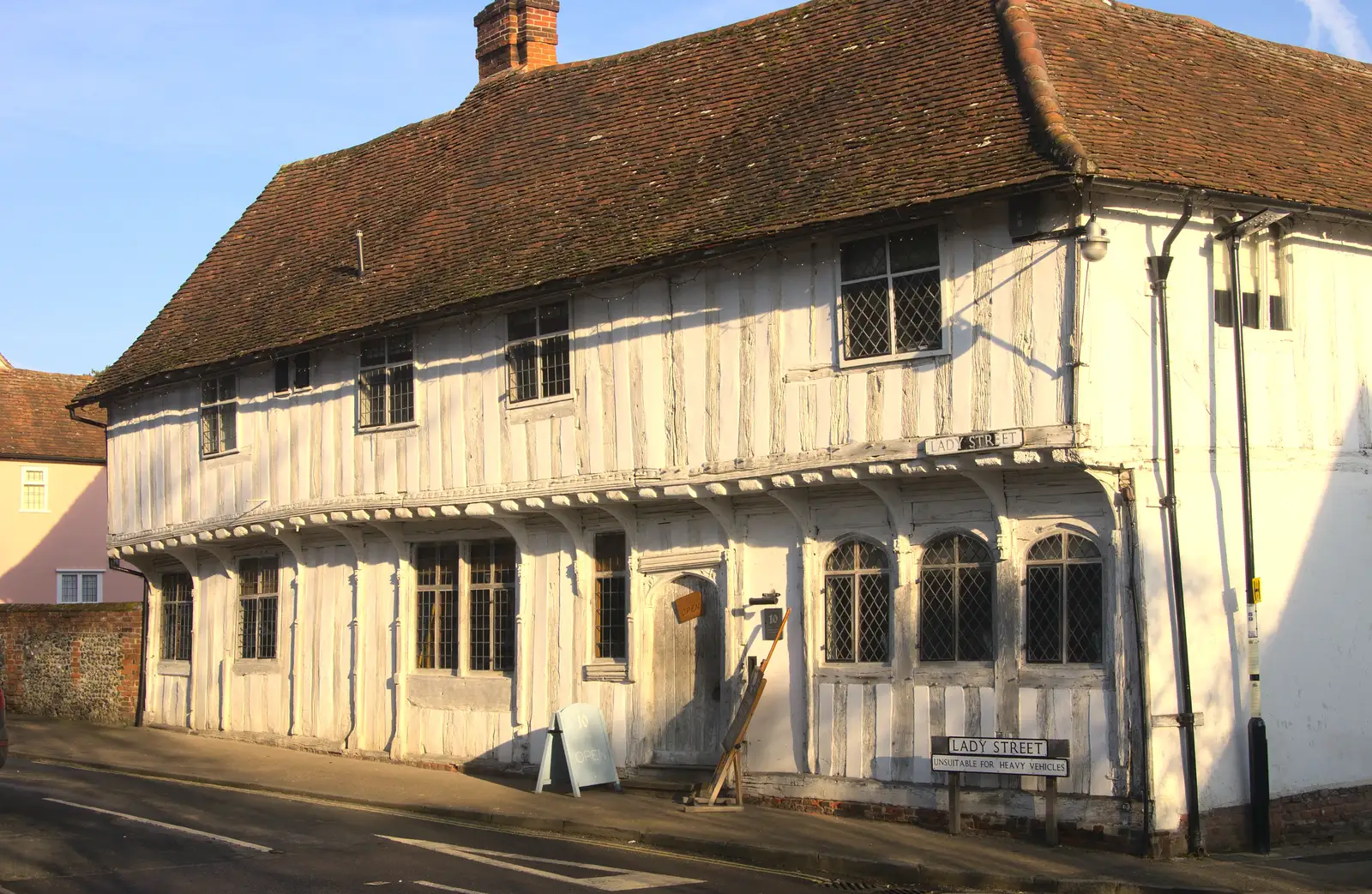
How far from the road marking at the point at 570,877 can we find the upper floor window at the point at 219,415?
10803 mm

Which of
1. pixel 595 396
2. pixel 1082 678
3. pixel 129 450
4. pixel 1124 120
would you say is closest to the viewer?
pixel 1082 678

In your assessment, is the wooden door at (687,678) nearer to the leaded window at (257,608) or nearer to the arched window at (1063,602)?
the arched window at (1063,602)

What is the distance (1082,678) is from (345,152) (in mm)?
16583

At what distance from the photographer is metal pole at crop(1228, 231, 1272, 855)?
44.9 feet

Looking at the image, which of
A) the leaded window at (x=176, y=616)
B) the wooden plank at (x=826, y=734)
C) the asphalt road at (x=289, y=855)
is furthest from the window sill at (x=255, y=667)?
the wooden plank at (x=826, y=734)

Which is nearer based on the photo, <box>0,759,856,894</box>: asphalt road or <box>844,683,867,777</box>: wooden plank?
<box>0,759,856,894</box>: asphalt road

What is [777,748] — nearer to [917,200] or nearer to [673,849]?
[673,849]

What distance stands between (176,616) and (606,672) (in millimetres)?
10143

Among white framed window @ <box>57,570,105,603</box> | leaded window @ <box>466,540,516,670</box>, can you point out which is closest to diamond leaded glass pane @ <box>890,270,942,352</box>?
leaded window @ <box>466,540,516,670</box>

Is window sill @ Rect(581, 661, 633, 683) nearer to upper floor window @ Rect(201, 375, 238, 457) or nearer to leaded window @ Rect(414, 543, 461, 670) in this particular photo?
leaded window @ Rect(414, 543, 461, 670)

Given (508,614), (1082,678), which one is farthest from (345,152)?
(1082,678)

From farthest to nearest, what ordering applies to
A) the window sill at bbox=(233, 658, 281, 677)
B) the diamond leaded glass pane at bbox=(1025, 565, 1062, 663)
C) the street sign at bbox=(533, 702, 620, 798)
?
the window sill at bbox=(233, 658, 281, 677) → the street sign at bbox=(533, 702, 620, 798) → the diamond leaded glass pane at bbox=(1025, 565, 1062, 663)

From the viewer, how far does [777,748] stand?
15961mm

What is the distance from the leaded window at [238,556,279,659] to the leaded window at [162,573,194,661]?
1.61 m
